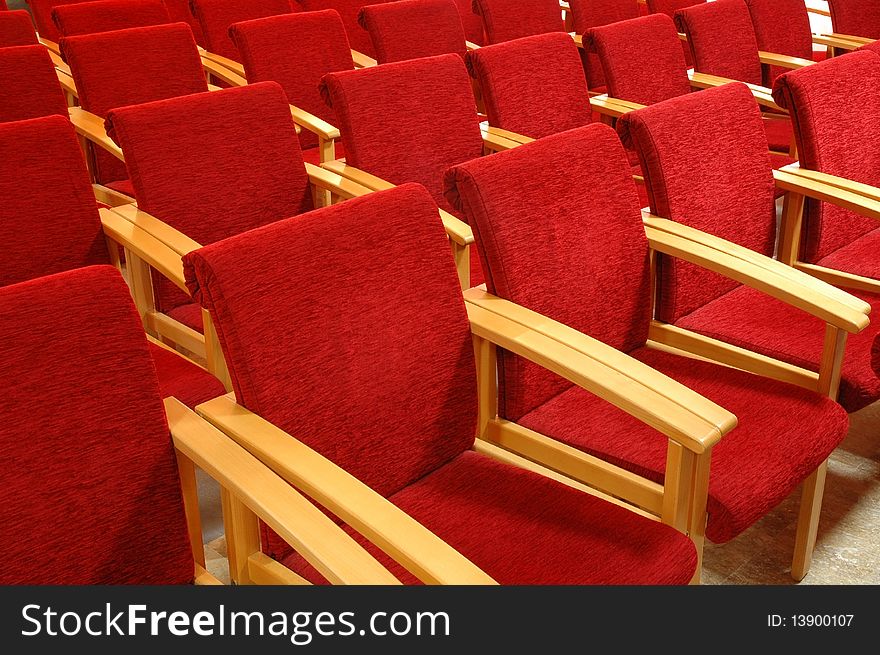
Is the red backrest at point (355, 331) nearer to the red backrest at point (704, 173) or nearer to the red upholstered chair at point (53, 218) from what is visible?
the red upholstered chair at point (53, 218)

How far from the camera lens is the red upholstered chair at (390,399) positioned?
100 centimetres

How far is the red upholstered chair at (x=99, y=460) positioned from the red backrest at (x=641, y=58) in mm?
1614

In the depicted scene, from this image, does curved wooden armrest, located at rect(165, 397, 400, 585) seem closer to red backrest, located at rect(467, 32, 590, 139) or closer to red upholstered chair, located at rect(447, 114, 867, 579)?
red upholstered chair, located at rect(447, 114, 867, 579)

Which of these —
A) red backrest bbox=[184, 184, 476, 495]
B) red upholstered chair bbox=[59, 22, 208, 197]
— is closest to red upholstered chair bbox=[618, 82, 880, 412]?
red backrest bbox=[184, 184, 476, 495]

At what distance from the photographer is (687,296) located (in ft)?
5.05

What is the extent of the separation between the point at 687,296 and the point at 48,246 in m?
0.95

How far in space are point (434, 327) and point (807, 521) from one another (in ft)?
2.11

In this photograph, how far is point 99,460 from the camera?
93cm

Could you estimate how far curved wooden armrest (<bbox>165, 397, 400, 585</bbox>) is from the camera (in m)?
0.83

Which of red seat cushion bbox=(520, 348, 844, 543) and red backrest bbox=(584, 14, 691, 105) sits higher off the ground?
red backrest bbox=(584, 14, 691, 105)

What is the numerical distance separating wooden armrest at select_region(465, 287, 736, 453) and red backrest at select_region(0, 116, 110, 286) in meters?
0.60

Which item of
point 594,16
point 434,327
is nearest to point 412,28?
point 594,16

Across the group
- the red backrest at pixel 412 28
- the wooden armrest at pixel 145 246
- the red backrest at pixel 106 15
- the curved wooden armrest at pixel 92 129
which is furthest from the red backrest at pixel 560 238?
the red backrest at pixel 106 15

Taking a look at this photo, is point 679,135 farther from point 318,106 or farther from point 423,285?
point 318,106
